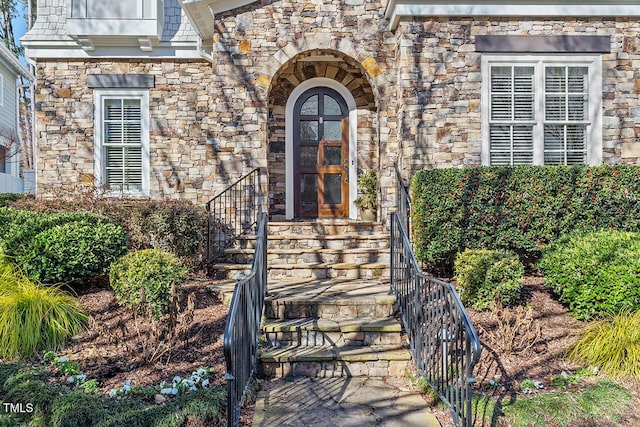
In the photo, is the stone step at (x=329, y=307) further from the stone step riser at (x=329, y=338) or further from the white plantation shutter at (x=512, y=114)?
the white plantation shutter at (x=512, y=114)

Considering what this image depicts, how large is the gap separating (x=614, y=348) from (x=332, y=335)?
2329 mm

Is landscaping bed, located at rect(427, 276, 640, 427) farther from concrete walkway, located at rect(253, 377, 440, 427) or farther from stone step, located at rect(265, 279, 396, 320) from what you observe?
stone step, located at rect(265, 279, 396, 320)

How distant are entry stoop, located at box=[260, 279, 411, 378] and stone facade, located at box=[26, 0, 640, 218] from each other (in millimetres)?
2575

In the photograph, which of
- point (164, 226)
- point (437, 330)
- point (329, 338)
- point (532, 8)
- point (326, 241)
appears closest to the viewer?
point (437, 330)

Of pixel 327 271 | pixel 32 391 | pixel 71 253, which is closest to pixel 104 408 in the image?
pixel 32 391

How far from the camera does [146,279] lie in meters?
4.60

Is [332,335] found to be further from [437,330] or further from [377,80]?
[377,80]

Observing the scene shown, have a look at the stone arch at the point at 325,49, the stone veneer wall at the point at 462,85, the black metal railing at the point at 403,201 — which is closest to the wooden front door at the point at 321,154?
the stone arch at the point at 325,49

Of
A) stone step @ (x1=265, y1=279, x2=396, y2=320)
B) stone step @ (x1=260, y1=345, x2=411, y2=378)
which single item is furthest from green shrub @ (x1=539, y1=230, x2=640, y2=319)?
stone step @ (x1=260, y1=345, x2=411, y2=378)

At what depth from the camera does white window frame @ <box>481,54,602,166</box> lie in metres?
6.67

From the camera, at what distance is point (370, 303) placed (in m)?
4.65

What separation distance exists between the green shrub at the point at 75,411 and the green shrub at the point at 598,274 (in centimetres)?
425

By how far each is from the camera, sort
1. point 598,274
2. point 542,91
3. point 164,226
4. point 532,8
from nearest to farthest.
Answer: point 598,274 < point 164,226 < point 532,8 < point 542,91

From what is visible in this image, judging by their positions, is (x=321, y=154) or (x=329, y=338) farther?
(x=321, y=154)
